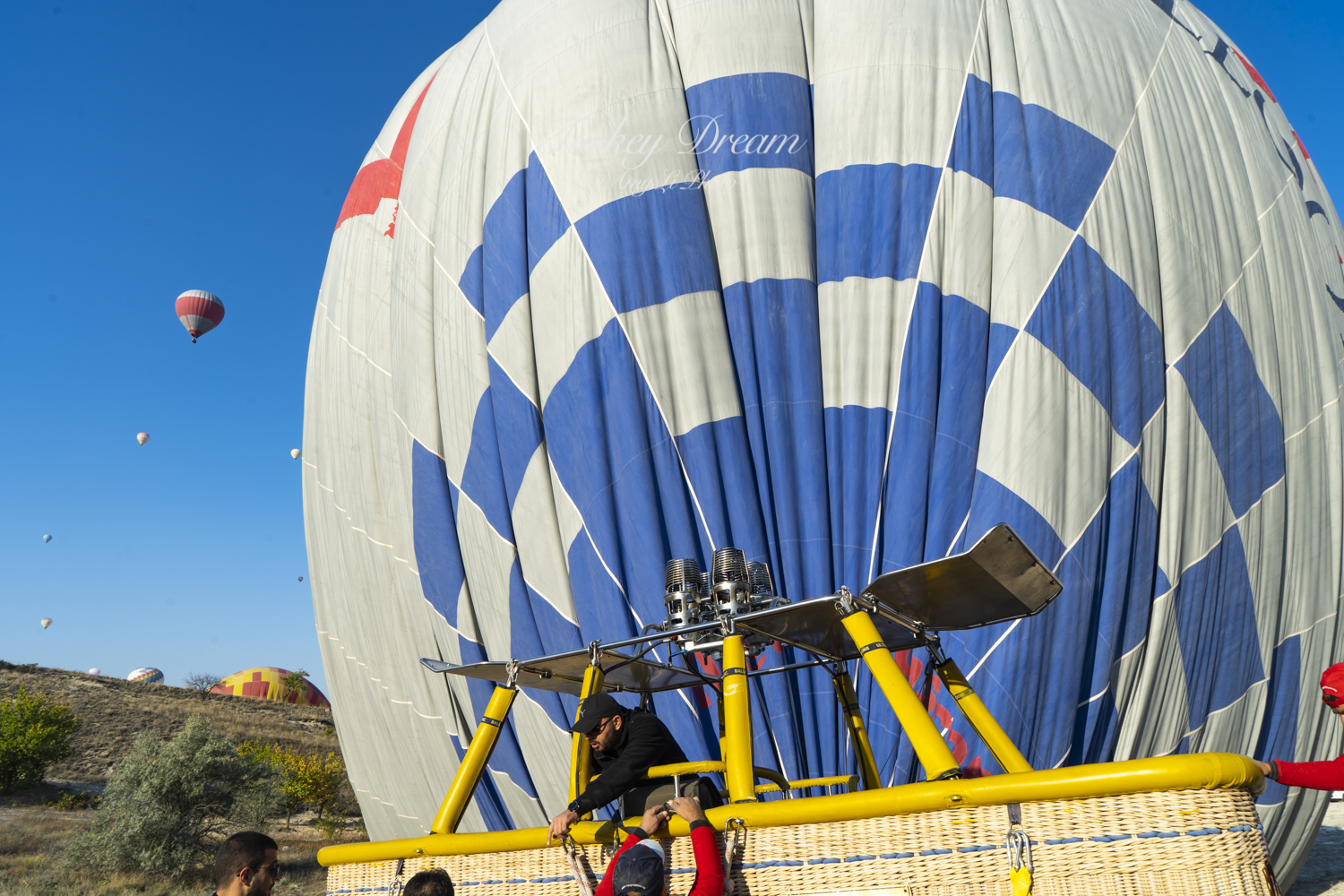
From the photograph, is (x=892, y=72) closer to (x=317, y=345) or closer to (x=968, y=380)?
(x=968, y=380)

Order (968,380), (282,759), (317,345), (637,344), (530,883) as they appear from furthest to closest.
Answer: (282,759) → (317,345) → (637,344) → (968,380) → (530,883)

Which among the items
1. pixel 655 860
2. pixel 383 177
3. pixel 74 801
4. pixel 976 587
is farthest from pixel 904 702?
pixel 74 801

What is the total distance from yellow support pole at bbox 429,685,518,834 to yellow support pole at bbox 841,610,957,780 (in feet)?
4.12

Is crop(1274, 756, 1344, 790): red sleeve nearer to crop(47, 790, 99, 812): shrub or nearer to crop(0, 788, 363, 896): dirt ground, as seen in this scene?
crop(0, 788, 363, 896): dirt ground

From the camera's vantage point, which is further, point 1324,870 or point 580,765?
point 1324,870

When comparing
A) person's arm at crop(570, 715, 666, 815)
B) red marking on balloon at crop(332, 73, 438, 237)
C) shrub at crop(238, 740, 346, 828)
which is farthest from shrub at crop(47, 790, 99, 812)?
person's arm at crop(570, 715, 666, 815)

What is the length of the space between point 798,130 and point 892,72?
71 cm

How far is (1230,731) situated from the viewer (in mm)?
5637

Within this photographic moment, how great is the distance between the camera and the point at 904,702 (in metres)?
2.28

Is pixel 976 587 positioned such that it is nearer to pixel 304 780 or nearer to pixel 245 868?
pixel 245 868

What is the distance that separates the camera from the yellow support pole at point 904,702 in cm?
Answer: 210

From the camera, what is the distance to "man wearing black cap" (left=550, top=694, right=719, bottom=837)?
8.62 ft

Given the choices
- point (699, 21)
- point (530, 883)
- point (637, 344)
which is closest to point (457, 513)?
point (637, 344)

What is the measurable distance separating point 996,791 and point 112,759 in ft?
97.4
